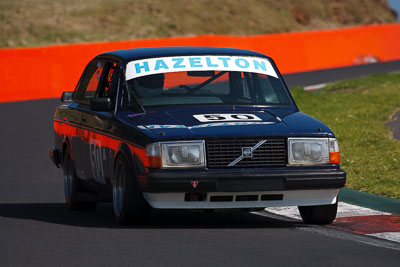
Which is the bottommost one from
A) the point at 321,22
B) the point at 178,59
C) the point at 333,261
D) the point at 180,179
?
the point at 333,261

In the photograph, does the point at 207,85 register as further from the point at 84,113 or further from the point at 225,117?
the point at 84,113

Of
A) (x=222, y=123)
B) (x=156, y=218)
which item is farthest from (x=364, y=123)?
(x=222, y=123)

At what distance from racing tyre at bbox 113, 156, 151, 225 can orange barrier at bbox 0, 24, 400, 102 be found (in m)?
17.7

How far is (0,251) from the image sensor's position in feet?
25.3

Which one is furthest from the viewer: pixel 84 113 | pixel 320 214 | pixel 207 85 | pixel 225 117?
pixel 84 113

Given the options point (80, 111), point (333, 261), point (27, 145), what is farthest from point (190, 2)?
point (333, 261)

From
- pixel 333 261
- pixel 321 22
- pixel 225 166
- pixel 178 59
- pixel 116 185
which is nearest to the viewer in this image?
pixel 333 261

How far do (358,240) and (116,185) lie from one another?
7.21ft

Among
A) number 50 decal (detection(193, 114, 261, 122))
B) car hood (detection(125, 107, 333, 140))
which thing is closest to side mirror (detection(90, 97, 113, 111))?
car hood (detection(125, 107, 333, 140))

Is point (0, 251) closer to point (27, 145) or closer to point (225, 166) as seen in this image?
point (225, 166)

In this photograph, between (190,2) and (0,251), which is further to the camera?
(190,2)

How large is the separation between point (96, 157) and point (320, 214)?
220 cm

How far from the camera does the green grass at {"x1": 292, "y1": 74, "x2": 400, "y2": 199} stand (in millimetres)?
12148

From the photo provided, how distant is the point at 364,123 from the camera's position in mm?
18656
